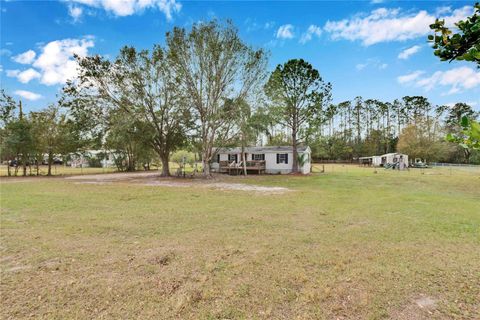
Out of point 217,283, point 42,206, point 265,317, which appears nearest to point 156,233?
point 217,283

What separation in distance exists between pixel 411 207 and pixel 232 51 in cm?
1540

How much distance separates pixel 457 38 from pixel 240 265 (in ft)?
11.8

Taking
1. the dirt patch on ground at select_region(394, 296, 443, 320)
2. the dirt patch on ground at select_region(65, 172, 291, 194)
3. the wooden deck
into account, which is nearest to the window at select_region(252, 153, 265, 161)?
the wooden deck

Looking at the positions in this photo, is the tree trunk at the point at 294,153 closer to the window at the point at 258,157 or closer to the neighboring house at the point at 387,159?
the window at the point at 258,157

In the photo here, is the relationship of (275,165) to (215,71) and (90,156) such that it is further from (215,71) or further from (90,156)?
(90,156)

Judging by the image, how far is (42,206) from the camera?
8.28m

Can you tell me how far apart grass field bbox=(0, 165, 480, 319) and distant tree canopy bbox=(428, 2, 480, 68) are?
8.53 ft

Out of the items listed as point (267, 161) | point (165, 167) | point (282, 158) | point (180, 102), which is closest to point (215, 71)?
point (180, 102)

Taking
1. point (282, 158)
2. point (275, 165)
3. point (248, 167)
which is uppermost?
point (282, 158)

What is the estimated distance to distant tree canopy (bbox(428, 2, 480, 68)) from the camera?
1.21m

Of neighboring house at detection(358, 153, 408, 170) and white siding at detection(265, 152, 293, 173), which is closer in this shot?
white siding at detection(265, 152, 293, 173)

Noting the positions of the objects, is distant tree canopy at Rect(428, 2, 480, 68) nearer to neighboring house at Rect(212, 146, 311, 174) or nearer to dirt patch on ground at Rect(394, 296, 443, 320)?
dirt patch on ground at Rect(394, 296, 443, 320)

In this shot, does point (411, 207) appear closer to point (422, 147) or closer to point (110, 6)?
point (110, 6)

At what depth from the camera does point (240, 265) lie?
3855 millimetres
